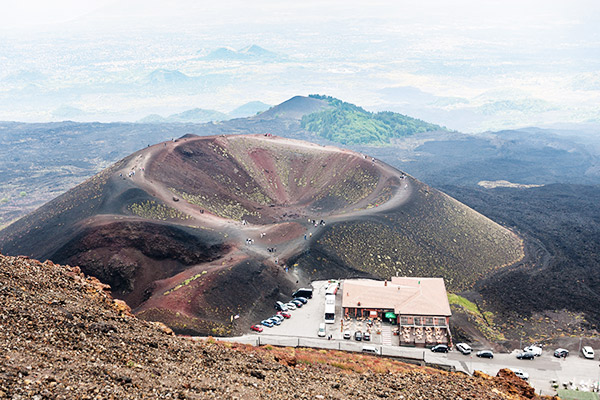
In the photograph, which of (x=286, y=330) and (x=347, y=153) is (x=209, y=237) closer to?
(x=286, y=330)

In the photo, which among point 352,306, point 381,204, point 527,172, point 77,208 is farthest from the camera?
point 527,172

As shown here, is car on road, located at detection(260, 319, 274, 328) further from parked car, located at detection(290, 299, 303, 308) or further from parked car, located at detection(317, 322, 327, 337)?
parked car, located at detection(290, 299, 303, 308)

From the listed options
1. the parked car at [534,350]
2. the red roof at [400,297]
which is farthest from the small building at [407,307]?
the parked car at [534,350]

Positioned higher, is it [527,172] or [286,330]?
[286,330]

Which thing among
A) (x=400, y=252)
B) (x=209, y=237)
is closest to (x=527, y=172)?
(x=400, y=252)

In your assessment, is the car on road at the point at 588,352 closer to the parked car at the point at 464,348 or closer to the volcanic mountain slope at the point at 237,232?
the parked car at the point at 464,348

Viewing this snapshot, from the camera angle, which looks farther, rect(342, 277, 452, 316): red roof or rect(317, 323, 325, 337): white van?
rect(342, 277, 452, 316): red roof

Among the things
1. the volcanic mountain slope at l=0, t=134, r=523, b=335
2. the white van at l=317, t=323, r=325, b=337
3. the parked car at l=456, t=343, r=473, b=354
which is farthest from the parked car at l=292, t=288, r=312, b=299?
the parked car at l=456, t=343, r=473, b=354
